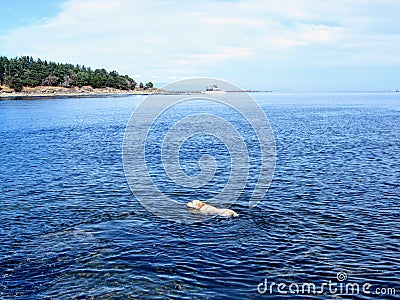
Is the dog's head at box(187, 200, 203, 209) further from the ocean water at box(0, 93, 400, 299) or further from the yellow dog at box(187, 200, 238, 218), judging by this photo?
the ocean water at box(0, 93, 400, 299)

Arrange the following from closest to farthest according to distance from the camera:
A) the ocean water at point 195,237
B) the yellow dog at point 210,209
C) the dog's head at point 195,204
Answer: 1. the ocean water at point 195,237
2. the yellow dog at point 210,209
3. the dog's head at point 195,204

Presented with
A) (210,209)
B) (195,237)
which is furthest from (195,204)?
(195,237)

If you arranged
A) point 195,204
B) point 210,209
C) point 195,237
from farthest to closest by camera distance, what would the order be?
point 195,204, point 210,209, point 195,237

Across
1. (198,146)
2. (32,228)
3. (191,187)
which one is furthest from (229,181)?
(198,146)

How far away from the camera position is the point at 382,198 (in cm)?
2848

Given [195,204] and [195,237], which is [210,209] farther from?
[195,237]

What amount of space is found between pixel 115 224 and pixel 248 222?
7.67 m

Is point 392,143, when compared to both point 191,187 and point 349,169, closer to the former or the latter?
point 349,169

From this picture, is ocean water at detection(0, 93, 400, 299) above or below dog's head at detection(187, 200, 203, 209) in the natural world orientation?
below

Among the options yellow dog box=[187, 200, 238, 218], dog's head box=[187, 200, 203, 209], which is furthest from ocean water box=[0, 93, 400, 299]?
dog's head box=[187, 200, 203, 209]

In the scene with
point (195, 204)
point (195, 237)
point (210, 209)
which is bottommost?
point (195, 237)

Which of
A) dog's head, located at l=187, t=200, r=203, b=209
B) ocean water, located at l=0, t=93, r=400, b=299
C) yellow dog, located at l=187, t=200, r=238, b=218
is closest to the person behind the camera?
ocean water, located at l=0, t=93, r=400, b=299

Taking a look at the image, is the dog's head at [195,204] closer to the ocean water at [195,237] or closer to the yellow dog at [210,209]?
the yellow dog at [210,209]

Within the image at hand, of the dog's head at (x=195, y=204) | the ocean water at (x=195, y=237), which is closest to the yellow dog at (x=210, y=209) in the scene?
the dog's head at (x=195, y=204)
